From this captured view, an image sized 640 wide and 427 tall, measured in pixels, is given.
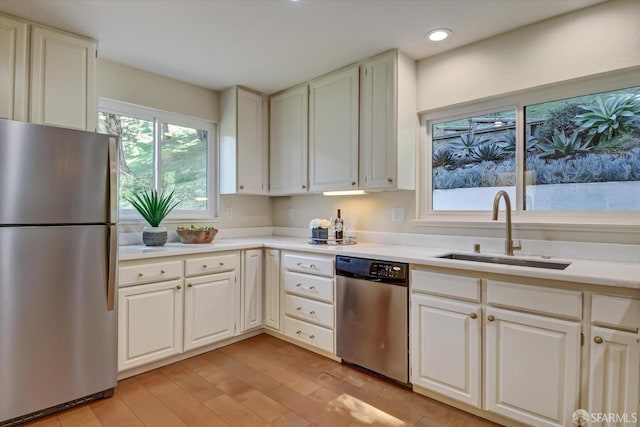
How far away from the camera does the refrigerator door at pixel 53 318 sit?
179cm

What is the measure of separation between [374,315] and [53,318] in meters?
1.90

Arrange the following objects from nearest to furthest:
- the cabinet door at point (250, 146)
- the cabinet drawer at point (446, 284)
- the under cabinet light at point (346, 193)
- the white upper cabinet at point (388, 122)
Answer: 1. the cabinet drawer at point (446, 284)
2. the white upper cabinet at point (388, 122)
3. the under cabinet light at point (346, 193)
4. the cabinet door at point (250, 146)

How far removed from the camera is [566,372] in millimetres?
1593

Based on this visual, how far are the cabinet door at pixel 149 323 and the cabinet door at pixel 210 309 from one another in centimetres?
8

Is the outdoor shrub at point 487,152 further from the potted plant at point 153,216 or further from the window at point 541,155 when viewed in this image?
the potted plant at point 153,216

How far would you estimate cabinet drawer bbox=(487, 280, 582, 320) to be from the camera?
158 cm

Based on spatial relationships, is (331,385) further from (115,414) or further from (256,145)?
(256,145)

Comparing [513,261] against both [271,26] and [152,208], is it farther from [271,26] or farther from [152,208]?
[152,208]

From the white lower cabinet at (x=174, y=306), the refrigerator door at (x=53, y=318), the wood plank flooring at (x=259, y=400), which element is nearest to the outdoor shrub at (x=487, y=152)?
the wood plank flooring at (x=259, y=400)

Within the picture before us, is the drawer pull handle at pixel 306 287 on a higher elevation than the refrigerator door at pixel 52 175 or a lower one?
lower

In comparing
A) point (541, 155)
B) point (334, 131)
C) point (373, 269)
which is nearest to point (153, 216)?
point (334, 131)

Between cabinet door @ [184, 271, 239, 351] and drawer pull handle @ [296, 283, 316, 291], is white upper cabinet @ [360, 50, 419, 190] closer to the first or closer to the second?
drawer pull handle @ [296, 283, 316, 291]

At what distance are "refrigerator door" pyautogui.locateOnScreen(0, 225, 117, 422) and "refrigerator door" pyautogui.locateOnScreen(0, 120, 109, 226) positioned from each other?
0.28 feet

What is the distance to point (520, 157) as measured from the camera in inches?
93.0
